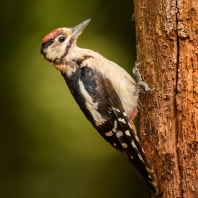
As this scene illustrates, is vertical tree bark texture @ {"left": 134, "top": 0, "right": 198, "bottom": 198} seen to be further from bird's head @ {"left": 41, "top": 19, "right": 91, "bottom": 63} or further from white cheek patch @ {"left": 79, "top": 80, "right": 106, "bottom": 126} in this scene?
bird's head @ {"left": 41, "top": 19, "right": 91, "bottom": 63}

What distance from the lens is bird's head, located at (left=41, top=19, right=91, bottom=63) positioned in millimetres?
3668

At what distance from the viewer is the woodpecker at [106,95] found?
333cm

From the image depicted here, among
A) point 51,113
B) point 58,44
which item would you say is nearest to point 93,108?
point 58,44

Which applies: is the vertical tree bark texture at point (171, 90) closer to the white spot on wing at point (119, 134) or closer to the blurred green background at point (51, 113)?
the white spot on wing at point (119, 134)

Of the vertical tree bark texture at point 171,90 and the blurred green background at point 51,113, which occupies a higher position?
the vertical tree bark texture at point 171,90

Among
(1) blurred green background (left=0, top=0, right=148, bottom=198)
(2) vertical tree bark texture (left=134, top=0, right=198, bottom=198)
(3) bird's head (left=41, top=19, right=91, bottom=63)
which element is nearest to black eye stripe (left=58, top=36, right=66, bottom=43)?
(3) bird's head (left=41, top=19, right=91, bottom=63)

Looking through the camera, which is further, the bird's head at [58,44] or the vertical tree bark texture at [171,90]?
the bird's head at [58,44]

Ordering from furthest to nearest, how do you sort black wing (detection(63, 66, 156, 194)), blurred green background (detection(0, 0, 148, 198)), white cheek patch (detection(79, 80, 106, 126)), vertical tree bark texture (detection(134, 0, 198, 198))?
1. blurred green background (detection(0, 0, 148, 198))
2. white cheek patch (detection(79, 80, 106, 126))
3. black wing (detection(63, 66, 156, 194))
4. vertical tree bark texture (detection(134, 0, 198, 198))

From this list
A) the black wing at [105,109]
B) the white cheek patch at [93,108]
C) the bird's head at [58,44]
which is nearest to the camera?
the black wing at [105,109]

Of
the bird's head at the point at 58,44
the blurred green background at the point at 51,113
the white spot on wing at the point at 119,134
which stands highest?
the bird's head at the point at 58,44

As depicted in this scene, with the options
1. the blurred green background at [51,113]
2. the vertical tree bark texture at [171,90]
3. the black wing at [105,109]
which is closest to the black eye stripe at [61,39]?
the black wing at [105,109]

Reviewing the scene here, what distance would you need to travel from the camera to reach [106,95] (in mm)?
3469

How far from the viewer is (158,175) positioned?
3.14 meters

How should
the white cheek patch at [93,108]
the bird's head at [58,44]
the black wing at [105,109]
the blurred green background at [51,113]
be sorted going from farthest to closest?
the blurred green background at [51,113]
the bird's head at [58,44]
the white cheek patch at [93,108]
the black wing at [105,109]
